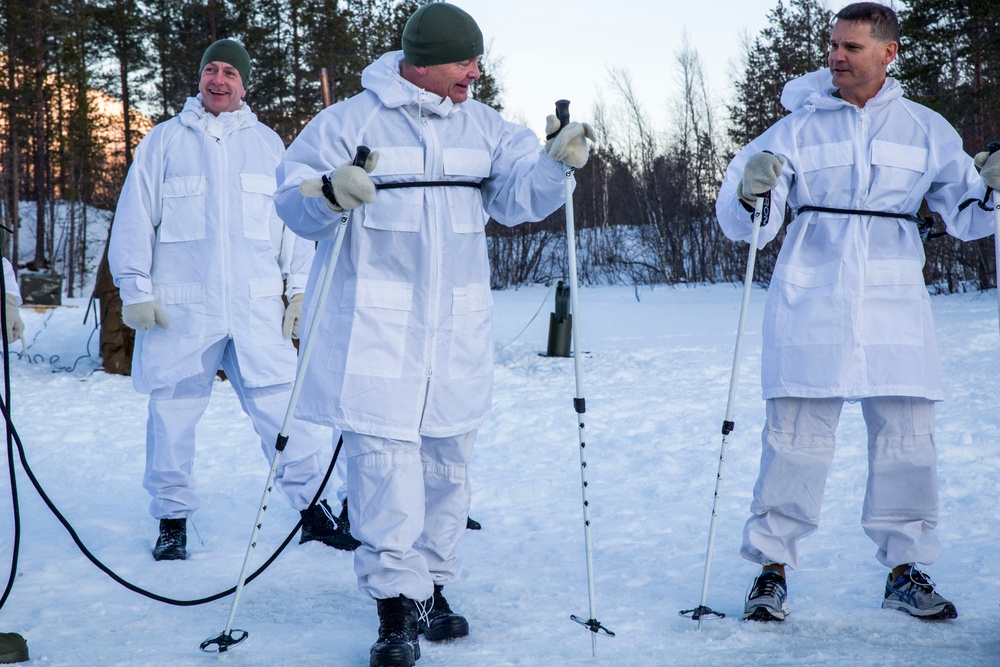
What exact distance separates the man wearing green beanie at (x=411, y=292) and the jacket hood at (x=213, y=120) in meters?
1.34

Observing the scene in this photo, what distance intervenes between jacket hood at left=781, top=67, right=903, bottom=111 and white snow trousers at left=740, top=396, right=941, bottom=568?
981mm

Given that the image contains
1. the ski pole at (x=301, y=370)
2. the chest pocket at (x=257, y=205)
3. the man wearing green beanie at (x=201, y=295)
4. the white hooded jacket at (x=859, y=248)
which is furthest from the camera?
the chest pocket at (x=257, y=205)

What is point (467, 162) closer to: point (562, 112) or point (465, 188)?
point (465, 188)

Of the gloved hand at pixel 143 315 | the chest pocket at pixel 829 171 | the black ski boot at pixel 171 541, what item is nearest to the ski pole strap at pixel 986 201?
the chest pocket at pixel 829 171

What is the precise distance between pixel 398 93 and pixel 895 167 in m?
1.62

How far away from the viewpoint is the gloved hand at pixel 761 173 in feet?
9.57

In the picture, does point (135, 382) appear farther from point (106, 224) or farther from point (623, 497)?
point (106, 224)

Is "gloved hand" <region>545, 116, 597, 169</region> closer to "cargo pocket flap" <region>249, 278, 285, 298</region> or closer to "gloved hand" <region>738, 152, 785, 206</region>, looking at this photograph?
"gloved hand" <region>738, 152, 785, 206</region>

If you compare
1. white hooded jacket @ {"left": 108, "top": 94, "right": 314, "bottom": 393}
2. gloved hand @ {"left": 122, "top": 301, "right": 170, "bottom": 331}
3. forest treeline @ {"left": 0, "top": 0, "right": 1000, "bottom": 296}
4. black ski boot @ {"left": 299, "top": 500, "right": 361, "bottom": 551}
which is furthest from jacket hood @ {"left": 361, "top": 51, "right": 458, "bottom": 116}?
forest treeline @ {"left": 0, "top": 0, "right": 1000, "bottom": 296}

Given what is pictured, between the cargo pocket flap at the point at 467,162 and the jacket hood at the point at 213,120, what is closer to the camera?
the cargo pocket flap at the point at 467,162

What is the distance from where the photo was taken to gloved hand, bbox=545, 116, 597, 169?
2674 mm

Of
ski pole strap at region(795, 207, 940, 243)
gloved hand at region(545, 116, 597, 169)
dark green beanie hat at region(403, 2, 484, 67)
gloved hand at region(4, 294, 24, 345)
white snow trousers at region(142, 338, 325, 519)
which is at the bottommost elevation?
white snow trousers at region(142, 338, 325, 519)

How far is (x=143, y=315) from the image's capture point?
3799mm

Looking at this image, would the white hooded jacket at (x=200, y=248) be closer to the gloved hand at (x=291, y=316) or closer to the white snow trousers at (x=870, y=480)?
the gloved hand at (x=291, y=316)
